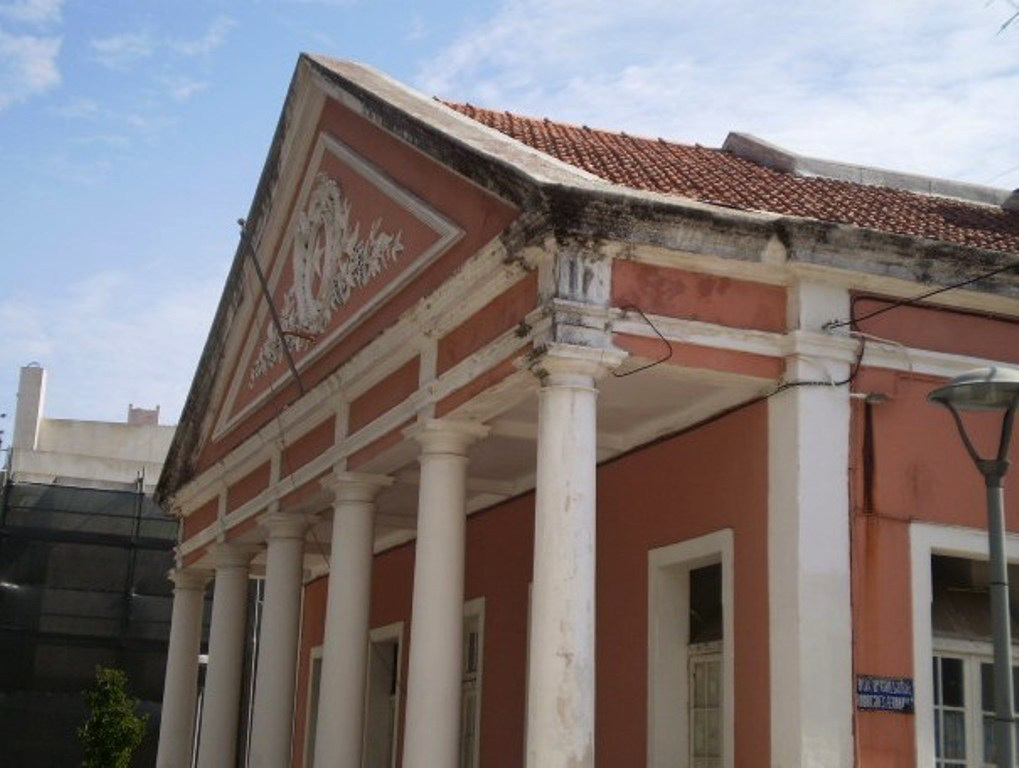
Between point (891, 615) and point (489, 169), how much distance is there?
4061mm

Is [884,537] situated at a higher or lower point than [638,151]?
lower

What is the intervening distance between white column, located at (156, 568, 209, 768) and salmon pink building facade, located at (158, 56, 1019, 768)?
426cm

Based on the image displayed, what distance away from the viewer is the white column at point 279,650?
15172 mm

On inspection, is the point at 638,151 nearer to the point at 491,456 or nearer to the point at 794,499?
the point at 491,456

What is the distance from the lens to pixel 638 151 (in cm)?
1366

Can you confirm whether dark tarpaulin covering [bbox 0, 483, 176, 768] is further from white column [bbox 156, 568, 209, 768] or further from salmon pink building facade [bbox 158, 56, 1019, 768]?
salmon pink building facade [bbox 158, 56, 1019, 768]

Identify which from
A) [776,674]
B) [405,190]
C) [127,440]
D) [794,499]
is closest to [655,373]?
[794,499]

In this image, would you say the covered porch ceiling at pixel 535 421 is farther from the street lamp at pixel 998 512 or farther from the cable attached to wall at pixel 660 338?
A: the street lamp at pixel 998 512

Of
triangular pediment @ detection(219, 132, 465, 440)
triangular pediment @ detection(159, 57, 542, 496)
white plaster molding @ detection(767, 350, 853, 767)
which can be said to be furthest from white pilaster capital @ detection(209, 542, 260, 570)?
white plaster molding @ detection(767, 350, 853, 767)

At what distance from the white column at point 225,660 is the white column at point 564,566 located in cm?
847

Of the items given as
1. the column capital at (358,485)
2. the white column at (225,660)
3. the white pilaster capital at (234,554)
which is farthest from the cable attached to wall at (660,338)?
the white column at (225,660)

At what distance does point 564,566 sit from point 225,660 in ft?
29.2

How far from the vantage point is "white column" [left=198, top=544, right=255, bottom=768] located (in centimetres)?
1722

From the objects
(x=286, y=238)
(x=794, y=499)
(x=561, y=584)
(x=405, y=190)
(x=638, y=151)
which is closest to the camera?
(x=561, y=584)
